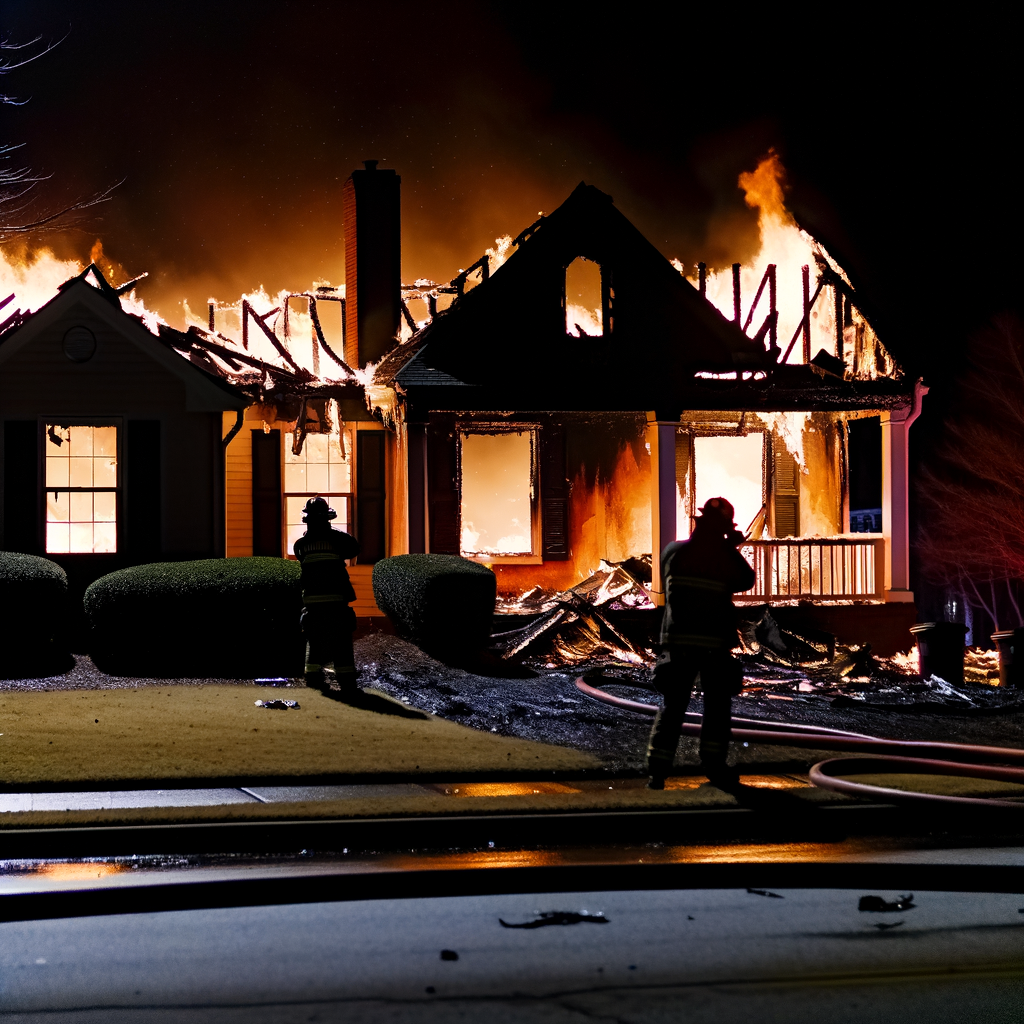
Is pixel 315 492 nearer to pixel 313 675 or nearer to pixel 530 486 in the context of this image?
pixel 530 486

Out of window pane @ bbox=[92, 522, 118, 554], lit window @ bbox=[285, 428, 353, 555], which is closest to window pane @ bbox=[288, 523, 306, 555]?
lit window @ bbox=[285, 428, 353, 555]

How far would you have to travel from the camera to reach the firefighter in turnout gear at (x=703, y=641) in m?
8.52

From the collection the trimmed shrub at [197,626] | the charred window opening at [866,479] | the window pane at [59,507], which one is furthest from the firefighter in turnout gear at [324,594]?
the charred window opening at [866,479]

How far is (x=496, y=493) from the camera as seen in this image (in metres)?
20.3

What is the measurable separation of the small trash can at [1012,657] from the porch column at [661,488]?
14.5 ft

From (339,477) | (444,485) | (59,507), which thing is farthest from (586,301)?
(59,507)

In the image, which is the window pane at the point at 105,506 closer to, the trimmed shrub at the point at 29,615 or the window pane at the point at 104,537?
the window pane at the point at 104,537

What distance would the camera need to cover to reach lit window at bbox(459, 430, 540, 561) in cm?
2025

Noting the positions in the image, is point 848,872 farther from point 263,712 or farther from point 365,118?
point 365,118

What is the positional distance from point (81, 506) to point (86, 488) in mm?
248

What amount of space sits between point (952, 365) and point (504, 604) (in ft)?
57.5

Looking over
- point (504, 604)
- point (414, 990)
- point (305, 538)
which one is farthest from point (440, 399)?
point (414, 990)

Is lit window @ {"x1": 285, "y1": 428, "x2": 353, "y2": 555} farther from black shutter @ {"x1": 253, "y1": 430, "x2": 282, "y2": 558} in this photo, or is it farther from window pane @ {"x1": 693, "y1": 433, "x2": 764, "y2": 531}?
window pane @ {"x1": 693, "y1": 433, "x2": 764, "y2": 531}

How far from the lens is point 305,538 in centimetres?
1309
